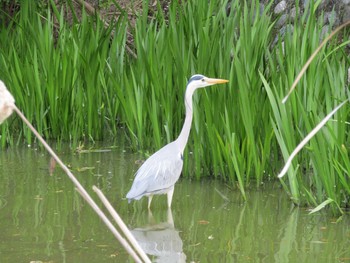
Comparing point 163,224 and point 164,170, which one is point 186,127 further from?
point 163,224

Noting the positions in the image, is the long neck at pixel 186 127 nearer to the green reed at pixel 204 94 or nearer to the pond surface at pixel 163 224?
the green reed at pixel 204 94

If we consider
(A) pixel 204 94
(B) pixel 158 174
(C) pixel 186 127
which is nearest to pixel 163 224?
(B) pixel 158 174

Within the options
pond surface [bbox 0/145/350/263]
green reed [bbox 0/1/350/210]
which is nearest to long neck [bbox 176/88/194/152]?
green reed [bbox 0/1/350/210]

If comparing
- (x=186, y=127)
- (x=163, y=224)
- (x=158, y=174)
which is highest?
(x=186, y=127)

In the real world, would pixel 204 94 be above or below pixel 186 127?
above

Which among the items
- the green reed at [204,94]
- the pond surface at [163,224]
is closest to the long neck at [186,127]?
the green reed at [204,94]

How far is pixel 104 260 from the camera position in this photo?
11.5ft

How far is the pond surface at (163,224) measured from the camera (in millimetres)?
3639

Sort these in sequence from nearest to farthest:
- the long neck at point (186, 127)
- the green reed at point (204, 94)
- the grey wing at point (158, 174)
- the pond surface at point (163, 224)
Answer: the pond surface at point (163, 224) → the grey wing at point (158, 174) → the green reed at point (204, 94) → the long neck at point (186, 127)

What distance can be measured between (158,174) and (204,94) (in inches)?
31.0

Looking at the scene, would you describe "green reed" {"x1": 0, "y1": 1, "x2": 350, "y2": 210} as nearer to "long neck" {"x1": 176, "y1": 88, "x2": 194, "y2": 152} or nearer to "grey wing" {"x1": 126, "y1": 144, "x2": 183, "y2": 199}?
"long neck" {"x1": 176, "y1": 88, "x2": 194, "y2": 152}

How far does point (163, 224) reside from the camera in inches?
165

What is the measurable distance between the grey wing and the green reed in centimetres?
30

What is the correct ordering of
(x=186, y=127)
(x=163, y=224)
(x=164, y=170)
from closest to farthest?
(x=163, y=224)
(x=164, y=170)
(x=186, y=127)
